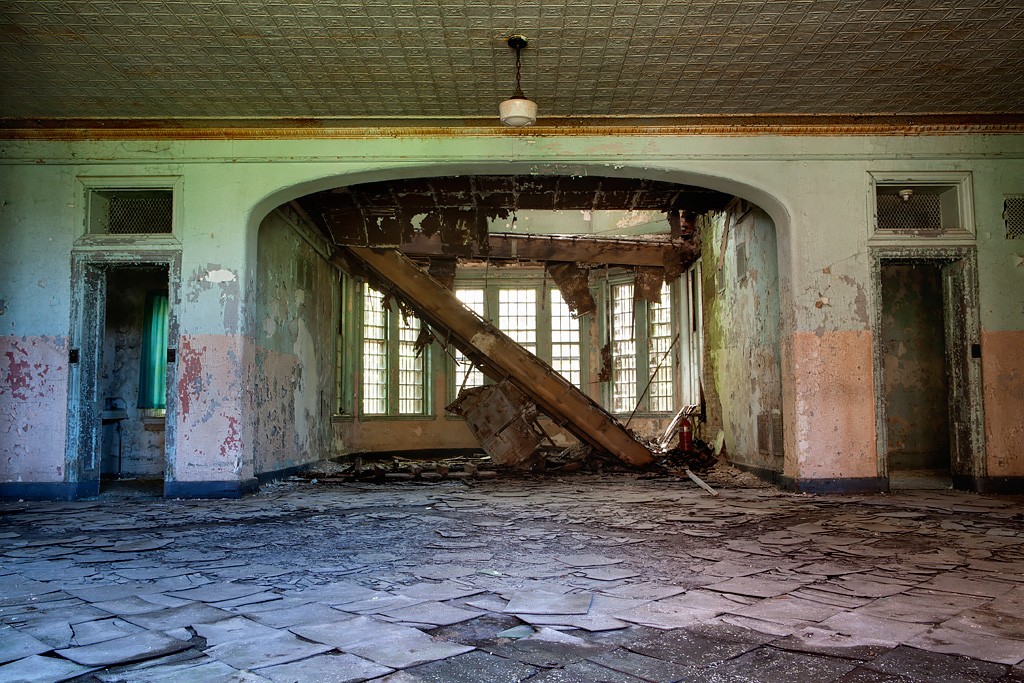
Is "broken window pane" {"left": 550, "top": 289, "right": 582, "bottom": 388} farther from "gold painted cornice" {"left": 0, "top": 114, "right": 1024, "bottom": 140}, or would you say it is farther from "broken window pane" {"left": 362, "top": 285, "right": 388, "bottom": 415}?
"gold painted cornice" {"left": 0, "top": 114, "right": 1024, "bottom": 140}

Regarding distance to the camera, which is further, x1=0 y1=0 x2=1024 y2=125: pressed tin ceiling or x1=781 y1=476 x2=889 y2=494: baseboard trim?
x1=781 y1=476 x2=889 y2=494: baseboard trim

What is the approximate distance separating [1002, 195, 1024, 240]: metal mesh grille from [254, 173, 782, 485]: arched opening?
239 cm

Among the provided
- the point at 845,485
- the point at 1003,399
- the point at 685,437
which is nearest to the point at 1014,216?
the point at 1003,399

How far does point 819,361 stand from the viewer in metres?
8.27

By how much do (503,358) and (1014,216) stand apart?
638 centimetres

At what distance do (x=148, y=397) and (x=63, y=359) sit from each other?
8.12ft

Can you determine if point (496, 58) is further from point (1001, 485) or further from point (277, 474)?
point (1001, 485)

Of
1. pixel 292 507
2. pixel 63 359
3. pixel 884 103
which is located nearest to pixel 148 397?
pixel 63 359

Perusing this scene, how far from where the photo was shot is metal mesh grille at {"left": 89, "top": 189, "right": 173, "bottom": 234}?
8.78m

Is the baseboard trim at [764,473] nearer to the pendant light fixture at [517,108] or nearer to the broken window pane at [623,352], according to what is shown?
the pendant light fixture at [517,108]

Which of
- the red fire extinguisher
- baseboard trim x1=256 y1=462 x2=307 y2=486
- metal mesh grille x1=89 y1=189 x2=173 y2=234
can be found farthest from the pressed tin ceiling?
the red fire extinguisher

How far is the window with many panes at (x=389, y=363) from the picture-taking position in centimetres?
1547

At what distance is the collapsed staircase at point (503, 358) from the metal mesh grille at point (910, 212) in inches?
172

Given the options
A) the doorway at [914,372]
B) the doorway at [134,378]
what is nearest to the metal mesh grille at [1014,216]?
the doorway at [914,372]
